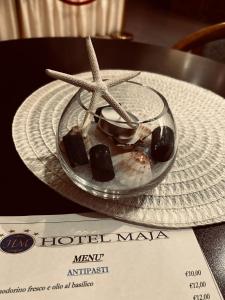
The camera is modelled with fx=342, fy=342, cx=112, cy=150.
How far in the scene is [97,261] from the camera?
38 centimetres

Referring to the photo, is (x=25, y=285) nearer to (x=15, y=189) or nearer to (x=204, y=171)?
(x=15, y=189)

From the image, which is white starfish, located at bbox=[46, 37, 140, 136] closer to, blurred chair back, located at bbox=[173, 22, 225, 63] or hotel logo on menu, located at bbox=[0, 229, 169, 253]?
hotel logo on menu, located at bbox=[0, 229, 169, 253]

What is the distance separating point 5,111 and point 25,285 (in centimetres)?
33

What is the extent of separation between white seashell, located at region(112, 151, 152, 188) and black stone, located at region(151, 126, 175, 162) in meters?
0.02

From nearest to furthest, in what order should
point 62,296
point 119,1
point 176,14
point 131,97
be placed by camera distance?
point 62,296 → point 131,97 → point 119,1 → point 176,14

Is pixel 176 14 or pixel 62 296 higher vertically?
pixel 62 296

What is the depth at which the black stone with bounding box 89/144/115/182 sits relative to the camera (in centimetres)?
42

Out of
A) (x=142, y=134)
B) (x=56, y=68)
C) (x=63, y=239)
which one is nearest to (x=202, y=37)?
(x=56, y=68)

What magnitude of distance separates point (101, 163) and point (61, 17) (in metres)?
1.24

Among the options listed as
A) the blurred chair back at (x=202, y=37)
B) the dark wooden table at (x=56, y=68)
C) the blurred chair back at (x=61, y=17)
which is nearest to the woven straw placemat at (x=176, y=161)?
the dark wooden table at (x=56, y=68)

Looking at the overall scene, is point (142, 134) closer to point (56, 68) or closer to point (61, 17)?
point (56, 68)

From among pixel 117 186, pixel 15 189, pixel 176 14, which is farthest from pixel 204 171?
pixel 176 14

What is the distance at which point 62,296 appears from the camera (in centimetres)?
34

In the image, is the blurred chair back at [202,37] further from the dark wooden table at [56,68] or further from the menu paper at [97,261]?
the menu paper at [97,261]
